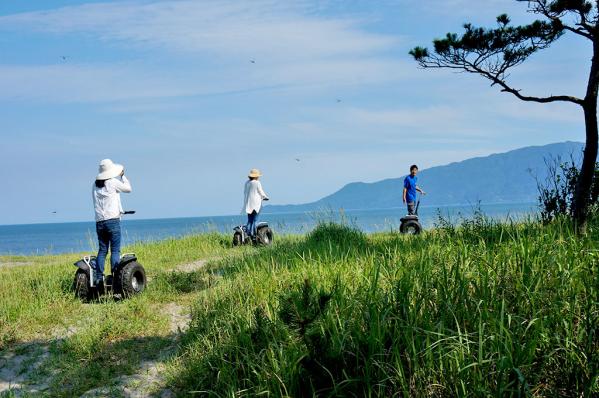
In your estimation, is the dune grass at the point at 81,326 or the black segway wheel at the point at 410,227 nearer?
the dune grass at the point at 81,326

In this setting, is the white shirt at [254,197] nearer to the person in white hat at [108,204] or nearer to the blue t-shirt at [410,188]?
the blue t-shirt at [410,188]

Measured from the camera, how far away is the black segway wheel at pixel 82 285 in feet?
30.9

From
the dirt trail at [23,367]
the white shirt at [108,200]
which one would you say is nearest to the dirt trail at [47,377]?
the dirt trail at [23,367]

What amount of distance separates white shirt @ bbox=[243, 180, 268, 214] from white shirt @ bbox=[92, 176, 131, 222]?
7.14 meters

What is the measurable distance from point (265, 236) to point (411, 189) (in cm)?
461

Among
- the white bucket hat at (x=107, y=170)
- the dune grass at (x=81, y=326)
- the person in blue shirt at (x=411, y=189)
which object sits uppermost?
the white bucket hat at (x=107, y=170)

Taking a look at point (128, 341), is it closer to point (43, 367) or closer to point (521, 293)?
point (43, 367)

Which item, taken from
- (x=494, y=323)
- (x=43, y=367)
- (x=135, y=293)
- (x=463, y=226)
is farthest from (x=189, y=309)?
(x=494, y=323)

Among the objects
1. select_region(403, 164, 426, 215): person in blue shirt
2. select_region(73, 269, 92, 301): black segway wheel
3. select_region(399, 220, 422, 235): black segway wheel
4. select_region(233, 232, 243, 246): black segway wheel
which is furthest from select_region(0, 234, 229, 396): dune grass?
select_region(403, 164, 426, 215): person in blue shirt

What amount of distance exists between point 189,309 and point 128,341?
1454mm

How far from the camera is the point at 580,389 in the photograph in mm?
3705

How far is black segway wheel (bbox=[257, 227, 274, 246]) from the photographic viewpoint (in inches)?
654

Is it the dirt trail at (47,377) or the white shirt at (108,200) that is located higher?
the white shirt at (108,200)

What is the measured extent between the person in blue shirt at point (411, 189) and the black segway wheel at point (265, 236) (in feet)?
13.5
